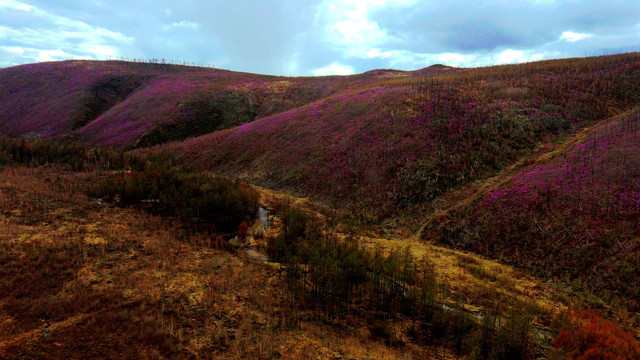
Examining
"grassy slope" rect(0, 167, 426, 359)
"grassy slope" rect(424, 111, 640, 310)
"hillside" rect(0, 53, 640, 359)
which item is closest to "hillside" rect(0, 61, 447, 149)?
"hillside" rect(0, 53, 640, 359)

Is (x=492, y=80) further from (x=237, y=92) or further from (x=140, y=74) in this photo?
(x=140, y=74)

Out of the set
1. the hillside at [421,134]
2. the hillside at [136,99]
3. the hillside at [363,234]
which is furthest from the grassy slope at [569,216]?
the hillside at [136,99]

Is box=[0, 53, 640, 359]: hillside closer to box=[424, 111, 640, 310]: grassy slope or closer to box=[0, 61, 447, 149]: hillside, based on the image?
box=[424, 111, 640, 310]: grassy slope

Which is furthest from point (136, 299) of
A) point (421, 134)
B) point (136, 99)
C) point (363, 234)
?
point (136, 99)

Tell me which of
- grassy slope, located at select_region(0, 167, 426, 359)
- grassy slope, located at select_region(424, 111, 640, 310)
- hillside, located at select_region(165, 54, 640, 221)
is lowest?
grassy slope, located at select_region(0, 167, 426, 359)

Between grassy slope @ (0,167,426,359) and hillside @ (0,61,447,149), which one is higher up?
hillside @ (0,61,447,149)

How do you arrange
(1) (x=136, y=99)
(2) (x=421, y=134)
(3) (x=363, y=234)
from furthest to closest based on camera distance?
1. (1) (x=136, y=99)
2. (2) (x=421, y=134)
3. (3) (x=363, y=234)

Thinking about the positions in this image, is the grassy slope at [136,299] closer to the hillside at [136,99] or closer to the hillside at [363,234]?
the hillside at [363,234]

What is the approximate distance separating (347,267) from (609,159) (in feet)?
54.8

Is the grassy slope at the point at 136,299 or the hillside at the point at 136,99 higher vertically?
the hillside at the point at 136,99

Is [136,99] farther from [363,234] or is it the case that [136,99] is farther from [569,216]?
[569,216]

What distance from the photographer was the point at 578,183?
16625 millimetres

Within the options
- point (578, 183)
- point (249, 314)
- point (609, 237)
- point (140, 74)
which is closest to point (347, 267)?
point (249, 314)

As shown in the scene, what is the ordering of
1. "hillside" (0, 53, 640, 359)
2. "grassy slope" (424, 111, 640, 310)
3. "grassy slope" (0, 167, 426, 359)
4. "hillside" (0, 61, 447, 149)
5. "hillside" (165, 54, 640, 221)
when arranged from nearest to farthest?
1. "grassy slope" (0, 167, 426, 359)
2. "hillside" (0, 53, 640, 359)
3. "grassy slope" (424, 111, 640, 310)
4. "hillside" (165, 54, 640, 221)
5. "hillside" (0, 61, 447, 149)
